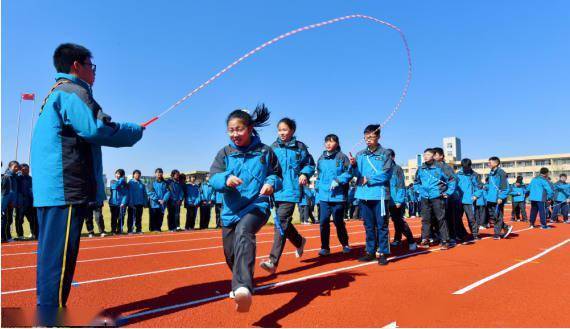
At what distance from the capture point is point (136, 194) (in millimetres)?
14117

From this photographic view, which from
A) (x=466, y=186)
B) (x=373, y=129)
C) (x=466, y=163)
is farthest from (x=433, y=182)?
(x=466, y=163)

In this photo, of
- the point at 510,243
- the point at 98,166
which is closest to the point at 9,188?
the point at 98,166

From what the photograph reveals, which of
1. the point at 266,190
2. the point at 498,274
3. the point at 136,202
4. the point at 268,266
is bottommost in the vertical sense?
the point at 498,274

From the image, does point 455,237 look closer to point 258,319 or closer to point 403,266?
point 403,266

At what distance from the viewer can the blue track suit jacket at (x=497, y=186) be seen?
1082 centimetres

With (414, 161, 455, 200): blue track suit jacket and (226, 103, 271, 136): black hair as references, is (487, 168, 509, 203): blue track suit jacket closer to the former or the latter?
(414, 161, 455, 200): blue track suit jacket

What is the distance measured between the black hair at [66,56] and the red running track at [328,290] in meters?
1.93

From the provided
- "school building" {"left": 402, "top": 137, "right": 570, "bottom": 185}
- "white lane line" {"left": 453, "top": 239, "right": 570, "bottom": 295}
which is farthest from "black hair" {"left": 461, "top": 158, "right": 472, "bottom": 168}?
"school building" {"left": 402, "top": 137, "right": 570, "bottom": 185}

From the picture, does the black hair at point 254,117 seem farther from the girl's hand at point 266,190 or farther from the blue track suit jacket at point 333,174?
the blue track suit jacket at point 333,174

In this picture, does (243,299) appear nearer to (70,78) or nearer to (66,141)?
(66,141)

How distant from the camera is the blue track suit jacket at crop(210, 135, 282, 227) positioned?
12.8 ft

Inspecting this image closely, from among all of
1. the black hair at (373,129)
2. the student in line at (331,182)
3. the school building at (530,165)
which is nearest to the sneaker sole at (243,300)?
the student in line at (331,182)

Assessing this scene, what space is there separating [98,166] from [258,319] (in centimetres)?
190

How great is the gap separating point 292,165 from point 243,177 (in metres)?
2.35
